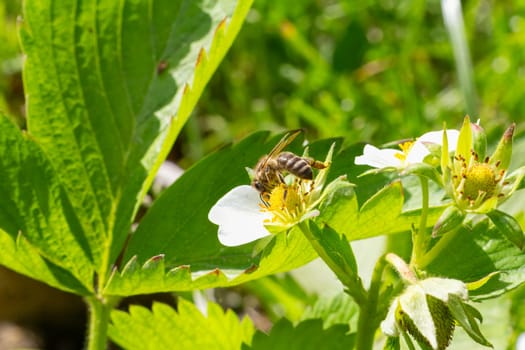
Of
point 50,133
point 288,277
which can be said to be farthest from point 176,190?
point 288,277

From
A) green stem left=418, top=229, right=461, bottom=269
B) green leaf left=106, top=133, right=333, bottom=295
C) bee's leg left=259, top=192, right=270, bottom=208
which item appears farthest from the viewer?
green leaf left=106, top=133, right=333, bottom=295

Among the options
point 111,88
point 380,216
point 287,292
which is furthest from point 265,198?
point 287,292

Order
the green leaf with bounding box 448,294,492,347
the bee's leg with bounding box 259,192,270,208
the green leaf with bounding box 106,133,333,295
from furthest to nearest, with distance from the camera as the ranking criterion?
the green leaf with bounding box 106,133,333,295 < the bee's leg with bounding box 259,192,270,208 < the green leaf with bounding box 448,294,492,347

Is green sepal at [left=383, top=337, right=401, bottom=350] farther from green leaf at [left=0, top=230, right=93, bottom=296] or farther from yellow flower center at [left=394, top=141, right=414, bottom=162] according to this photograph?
green leaf at [left=0, top=230, right=93, bottom=296]

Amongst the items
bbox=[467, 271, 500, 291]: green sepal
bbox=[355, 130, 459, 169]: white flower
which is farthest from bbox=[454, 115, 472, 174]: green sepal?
bbox=[467, 271, 500, 291]: green sepal

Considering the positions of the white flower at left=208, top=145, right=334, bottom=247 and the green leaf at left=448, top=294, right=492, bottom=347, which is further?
the white flower at left=208, top=145, right=334, bottom=247
